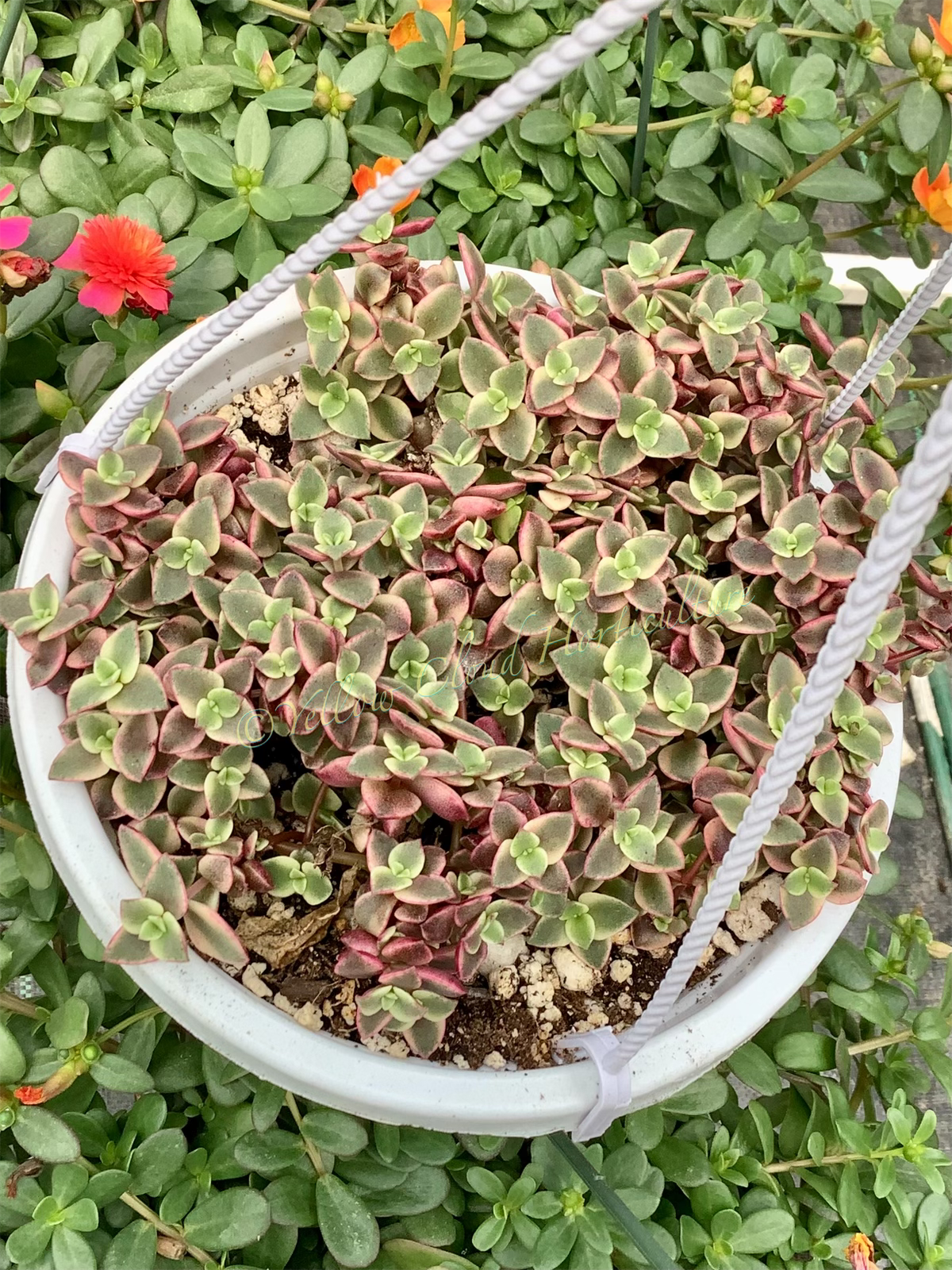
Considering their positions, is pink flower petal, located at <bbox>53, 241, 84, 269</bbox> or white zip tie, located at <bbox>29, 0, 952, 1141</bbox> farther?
pink flower petal, located at <bbox>53, 241, 84, 269</bbox>

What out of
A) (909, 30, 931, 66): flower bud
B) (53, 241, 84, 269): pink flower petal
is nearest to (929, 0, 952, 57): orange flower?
(909, 30, 931, 66): flower bud

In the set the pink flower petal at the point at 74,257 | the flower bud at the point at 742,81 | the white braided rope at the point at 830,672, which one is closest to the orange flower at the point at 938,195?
the flower bud at the point at 742,81

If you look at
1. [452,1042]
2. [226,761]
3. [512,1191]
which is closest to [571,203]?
[226,761]

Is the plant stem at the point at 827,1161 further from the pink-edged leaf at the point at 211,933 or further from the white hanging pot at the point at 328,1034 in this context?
the pink-edged leaf at the point at 211,933

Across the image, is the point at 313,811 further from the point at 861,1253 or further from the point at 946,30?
the point at 946,30

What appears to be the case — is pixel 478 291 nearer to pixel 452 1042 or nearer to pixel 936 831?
pixel 452 1042

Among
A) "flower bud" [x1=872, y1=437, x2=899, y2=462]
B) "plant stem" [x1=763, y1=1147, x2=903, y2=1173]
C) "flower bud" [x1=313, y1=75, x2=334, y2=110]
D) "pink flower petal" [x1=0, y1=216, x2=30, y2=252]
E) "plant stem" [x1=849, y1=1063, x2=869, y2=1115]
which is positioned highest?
"pink flower petal" [x1=0, y1=216, x2=30, y2=252]

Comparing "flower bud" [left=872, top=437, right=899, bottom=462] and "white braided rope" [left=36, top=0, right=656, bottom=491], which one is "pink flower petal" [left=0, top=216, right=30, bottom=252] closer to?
"white braided rope" [left=36, top=0, right=656, bottom=491]
